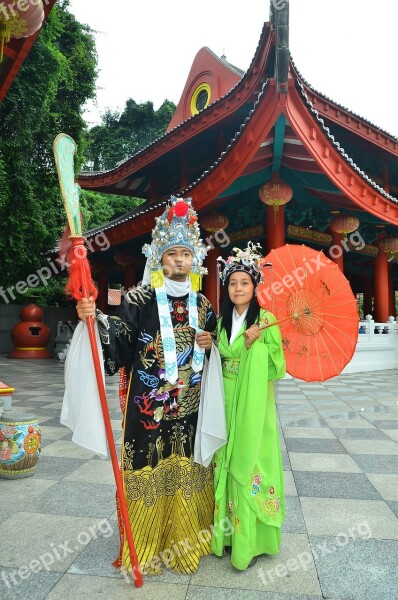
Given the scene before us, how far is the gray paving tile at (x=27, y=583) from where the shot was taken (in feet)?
6.81

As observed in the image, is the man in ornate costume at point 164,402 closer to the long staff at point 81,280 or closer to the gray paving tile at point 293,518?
the long staff at point 81,280

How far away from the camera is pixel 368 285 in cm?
1894

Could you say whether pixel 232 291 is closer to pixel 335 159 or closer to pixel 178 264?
pixel 178 264

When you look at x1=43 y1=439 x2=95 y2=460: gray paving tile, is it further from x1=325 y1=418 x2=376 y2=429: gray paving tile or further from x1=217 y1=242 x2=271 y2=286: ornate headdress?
x1=325 y1=418 x2=376 y2=429: gray paving tile

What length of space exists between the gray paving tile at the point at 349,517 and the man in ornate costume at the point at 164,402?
0.80m

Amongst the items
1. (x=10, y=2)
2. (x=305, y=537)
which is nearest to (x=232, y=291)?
(x=305, y=537)

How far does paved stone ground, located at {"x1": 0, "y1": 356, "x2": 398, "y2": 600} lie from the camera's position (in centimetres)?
213

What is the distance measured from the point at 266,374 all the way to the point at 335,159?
22.2ft

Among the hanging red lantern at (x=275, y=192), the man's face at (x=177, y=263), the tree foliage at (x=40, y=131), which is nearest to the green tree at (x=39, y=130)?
the tree foliage at (x=40, y=131)

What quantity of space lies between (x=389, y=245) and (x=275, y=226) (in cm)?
421

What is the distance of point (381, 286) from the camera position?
12.1m

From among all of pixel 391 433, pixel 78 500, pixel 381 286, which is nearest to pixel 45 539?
pixel 78 500

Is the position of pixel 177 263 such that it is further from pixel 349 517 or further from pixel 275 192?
pixel 275 192

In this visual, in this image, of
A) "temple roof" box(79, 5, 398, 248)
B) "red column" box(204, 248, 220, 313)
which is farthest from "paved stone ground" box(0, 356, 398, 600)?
"red column" box(204, 248, 220, 313)
